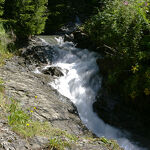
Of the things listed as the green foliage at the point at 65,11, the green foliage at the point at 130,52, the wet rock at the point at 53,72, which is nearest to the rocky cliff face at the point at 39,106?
the wet rock at the point at 53,72

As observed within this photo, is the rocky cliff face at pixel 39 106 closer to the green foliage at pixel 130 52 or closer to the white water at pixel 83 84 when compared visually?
the white water at pixel 83 84

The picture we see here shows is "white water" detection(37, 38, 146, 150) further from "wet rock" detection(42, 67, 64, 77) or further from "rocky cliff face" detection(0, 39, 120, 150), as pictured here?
"rocky cliff face" detection(0, 39, 120, 150)

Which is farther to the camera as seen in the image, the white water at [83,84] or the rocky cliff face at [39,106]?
the white water at [83,84]

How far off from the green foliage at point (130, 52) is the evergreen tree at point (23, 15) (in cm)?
423

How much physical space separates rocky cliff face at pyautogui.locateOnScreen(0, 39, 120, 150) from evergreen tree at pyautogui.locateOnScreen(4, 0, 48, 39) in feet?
4.16

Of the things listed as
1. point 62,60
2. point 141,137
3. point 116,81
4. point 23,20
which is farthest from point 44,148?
point 23,20

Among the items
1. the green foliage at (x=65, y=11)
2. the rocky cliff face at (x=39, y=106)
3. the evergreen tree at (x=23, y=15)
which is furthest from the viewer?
the green foliage at (x=65, y=11)

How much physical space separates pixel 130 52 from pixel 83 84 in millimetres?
2607

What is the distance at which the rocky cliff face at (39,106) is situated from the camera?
2600mm

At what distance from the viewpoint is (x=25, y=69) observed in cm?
747

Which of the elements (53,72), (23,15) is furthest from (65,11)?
(53,72)

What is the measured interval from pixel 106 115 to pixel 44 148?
160 inches

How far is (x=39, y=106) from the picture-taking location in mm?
4508

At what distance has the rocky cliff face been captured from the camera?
260cm
